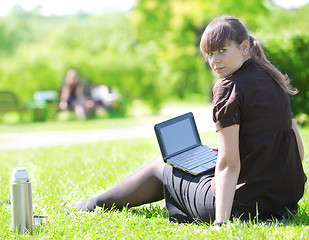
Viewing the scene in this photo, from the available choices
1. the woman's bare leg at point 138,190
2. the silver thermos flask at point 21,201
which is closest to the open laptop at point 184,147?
the woman's bare leg at point 138,190

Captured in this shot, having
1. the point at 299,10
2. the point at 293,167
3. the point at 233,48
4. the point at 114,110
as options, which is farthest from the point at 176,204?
the point at 299,10

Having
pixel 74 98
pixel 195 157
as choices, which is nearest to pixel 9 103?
pixel 74 98

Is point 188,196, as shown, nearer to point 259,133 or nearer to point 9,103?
point 259,133

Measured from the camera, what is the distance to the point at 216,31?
2.59m

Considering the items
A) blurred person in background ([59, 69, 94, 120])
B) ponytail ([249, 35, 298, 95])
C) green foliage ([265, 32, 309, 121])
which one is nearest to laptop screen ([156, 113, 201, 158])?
ponytail ([249, 35, 298, 95])

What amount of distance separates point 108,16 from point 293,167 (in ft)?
170

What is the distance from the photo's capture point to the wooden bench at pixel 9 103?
45.8ft

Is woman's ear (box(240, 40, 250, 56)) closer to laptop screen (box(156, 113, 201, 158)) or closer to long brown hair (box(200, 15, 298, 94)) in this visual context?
long brown hair (box(200, 15, 298, 94))

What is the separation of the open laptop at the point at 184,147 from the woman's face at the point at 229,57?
0.59 m

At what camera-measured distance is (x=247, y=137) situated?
8.35ft

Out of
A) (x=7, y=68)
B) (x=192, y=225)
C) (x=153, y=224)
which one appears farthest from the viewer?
(x=7, y=68)

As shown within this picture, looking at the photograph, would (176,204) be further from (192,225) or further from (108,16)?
(108,16)

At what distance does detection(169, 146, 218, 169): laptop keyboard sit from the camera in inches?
116

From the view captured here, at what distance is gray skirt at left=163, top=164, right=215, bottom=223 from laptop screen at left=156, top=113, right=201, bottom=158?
120 millimetres
